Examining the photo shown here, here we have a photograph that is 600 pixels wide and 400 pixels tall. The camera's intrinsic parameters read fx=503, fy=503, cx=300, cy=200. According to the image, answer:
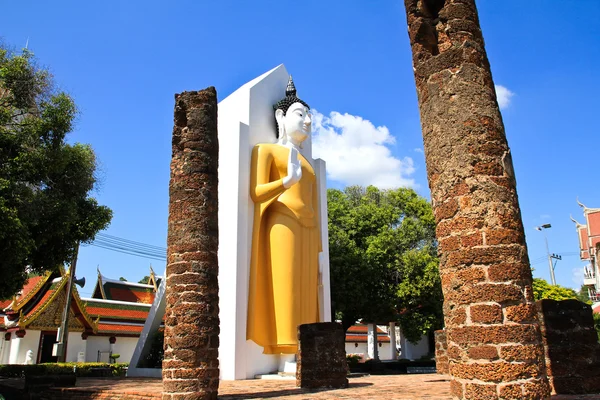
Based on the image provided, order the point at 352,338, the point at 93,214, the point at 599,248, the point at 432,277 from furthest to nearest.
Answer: the point at 599,248 → the point at 352,338 → the point at 432,277 → the point at 93,214

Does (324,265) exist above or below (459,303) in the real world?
above

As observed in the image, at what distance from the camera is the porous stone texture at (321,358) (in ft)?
28.4

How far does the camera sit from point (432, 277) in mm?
20047

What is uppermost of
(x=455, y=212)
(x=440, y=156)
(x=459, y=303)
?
(x=440, y=156)

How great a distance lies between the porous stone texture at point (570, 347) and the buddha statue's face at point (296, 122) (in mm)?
9977

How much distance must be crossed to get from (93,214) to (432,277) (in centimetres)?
1299

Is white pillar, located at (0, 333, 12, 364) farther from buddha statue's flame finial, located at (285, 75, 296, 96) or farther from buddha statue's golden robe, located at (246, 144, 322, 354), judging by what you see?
buddha statue's flame finial, located at (285, 75, 296, 96)

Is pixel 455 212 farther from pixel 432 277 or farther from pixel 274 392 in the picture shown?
pixel 432 277

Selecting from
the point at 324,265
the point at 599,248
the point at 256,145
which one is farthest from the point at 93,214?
the point at 599,248

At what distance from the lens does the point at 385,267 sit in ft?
68.8

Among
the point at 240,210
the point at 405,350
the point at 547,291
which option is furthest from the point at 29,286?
the point at 547,291

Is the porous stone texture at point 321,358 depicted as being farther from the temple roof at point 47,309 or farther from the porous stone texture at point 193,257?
the temple roof at point 47,309

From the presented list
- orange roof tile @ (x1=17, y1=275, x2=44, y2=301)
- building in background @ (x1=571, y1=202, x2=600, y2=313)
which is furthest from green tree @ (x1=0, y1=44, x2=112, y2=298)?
Result: building in background @ (x1=571, y1=202, x2=600, y2=313)

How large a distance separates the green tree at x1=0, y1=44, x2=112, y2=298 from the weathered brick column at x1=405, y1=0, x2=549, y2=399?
9060mm
